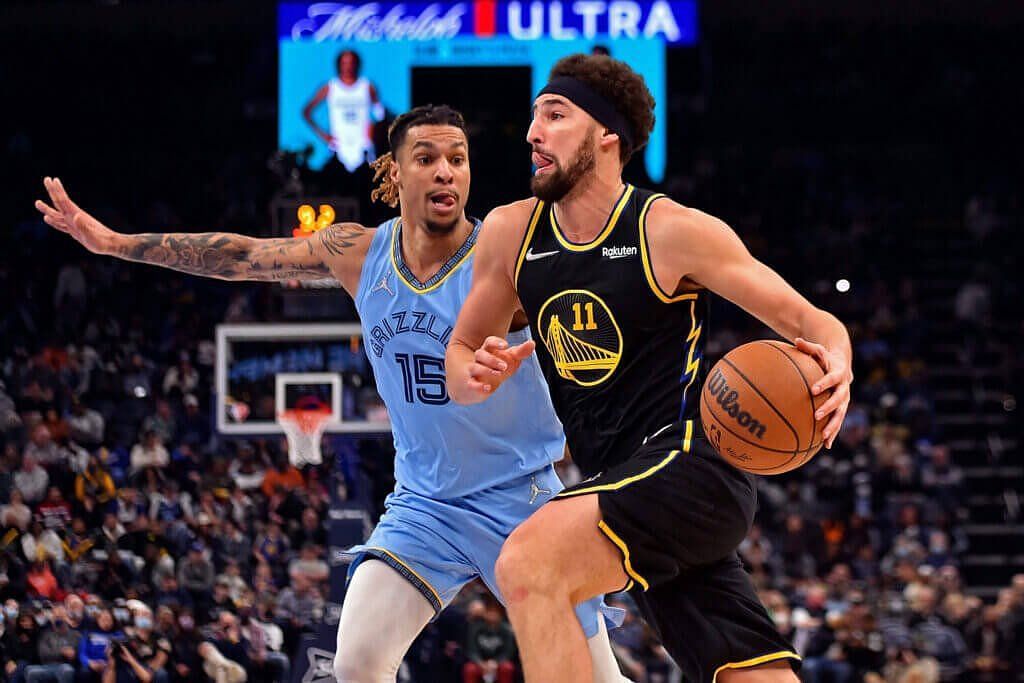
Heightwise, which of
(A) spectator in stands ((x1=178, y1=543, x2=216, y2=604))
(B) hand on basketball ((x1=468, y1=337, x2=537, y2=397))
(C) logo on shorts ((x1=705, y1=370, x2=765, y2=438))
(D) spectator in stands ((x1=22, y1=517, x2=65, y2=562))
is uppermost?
(B) hand on basketball ((x1=468, y1=337, x2=537, y2=397))

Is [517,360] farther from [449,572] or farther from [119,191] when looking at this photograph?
[119,191]

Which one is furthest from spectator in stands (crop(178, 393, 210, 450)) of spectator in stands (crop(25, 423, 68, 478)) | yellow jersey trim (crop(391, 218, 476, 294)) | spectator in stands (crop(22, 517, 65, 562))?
yellow jersey trim (crop(391, 218, 476, 294))

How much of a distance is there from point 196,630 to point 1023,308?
12.0 m

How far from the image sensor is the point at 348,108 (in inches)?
678

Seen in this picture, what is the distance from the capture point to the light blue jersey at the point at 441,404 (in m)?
4.67

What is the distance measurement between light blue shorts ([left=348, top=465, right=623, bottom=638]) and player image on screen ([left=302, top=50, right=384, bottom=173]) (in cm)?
1287

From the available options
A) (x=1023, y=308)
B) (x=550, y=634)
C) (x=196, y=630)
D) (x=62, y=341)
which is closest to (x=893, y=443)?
(x=1023, y=308)

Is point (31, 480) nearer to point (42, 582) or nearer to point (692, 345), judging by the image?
point (42, 582)

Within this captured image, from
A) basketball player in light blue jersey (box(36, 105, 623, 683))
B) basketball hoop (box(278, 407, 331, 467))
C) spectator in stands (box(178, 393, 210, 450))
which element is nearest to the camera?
basketball player in light blue jersey (box(36, 105, 623, 683))

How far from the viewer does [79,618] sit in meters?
10.1

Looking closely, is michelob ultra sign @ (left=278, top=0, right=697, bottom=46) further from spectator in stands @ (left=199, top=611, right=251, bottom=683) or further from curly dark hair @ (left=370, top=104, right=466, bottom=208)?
curly dark hair @ (left=370, top=104, right=466, bottom=208)

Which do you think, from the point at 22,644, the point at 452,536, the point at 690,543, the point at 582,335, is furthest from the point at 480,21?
the point at 690,543

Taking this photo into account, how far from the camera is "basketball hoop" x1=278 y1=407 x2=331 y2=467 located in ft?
28.2

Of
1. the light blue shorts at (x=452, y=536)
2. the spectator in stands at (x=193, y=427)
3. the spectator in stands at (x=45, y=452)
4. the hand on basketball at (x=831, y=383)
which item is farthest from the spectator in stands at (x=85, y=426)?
the hand on basketball at (x=831, y=383)
